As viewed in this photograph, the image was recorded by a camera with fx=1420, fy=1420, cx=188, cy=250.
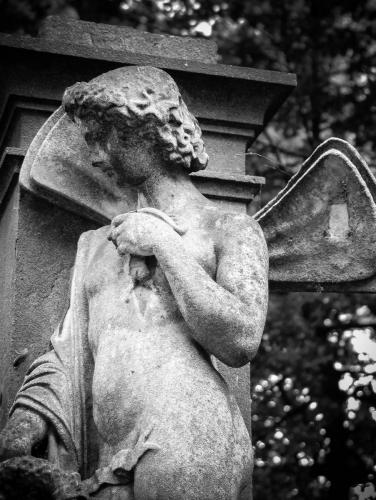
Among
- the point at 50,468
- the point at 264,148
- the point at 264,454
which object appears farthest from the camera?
the point at 264,148

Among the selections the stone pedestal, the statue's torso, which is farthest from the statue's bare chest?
the stone pedestal

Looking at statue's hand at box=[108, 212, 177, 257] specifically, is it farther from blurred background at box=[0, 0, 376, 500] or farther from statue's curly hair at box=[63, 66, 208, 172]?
blurred background at box=[0, 0, 376, 500]

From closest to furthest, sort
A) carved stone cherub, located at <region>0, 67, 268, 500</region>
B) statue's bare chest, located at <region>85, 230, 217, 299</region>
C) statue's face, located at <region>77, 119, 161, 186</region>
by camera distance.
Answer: carved stone cherub, located at <region>0, 67, 268, 500</region> → statue's bare chest, located at <region>85, 230, 217, 299</region> → statue's face, located at <region>77, 119, 161, 186</region>

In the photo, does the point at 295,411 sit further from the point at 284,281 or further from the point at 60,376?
the point at 60,376

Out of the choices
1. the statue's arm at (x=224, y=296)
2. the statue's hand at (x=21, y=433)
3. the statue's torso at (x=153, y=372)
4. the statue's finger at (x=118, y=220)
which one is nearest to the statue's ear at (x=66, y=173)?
the statue's finger at (x=118, y=220)

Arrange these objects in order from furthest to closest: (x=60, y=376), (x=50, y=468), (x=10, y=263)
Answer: (x=10, y=263), (x=60, y=376), (x=50, y=468)

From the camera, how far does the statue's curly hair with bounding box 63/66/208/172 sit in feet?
19.2

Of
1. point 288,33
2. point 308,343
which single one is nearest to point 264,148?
point 288,33

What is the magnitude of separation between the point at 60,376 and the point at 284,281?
130cm

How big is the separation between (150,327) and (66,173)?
110cm

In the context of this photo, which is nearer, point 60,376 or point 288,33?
point 60,376

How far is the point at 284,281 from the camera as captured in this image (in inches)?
261

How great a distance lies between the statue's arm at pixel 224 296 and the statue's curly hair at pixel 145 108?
0.48 m

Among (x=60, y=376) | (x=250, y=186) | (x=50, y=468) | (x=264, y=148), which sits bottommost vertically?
(x=50, y=468)
